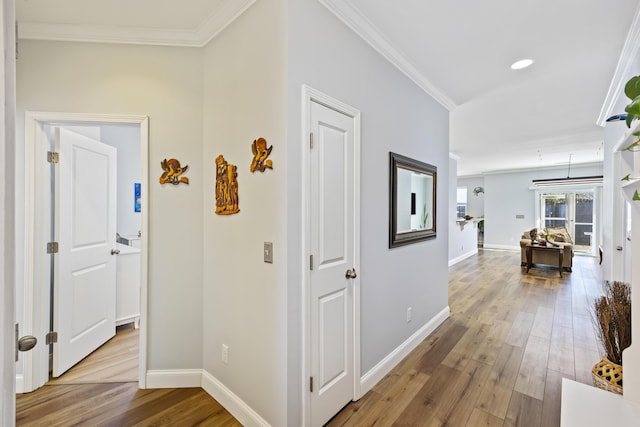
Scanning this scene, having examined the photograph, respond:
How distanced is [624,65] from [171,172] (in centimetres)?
397

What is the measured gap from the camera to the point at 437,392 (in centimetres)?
213

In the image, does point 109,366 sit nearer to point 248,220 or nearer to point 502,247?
point 248,220

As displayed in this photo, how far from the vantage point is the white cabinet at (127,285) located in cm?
315

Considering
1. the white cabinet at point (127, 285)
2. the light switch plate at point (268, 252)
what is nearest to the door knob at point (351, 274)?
the light switch plate at point (268, 252)

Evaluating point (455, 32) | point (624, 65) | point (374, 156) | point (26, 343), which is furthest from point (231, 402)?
point (624, 65)

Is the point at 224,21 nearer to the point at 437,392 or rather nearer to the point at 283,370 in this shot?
the point at 283,370

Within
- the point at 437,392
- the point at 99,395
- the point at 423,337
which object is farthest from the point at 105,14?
the point at 423,337

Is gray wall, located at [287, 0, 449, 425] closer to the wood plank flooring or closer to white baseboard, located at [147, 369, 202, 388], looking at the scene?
the wood plank flooring

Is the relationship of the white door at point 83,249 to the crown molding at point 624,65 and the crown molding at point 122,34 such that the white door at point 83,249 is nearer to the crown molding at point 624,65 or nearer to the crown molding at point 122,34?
the crown molding at point 122,34

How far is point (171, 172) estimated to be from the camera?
2141mm

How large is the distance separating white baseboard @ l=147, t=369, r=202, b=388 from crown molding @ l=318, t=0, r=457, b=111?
9.03 feet

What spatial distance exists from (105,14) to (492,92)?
11.9 ft

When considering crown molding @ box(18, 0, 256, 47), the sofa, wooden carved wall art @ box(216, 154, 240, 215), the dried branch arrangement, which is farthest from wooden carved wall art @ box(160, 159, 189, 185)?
the sofa

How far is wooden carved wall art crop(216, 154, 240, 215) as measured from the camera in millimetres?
1875
